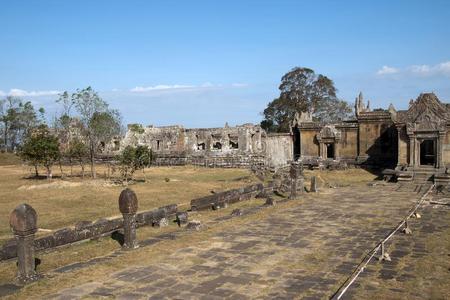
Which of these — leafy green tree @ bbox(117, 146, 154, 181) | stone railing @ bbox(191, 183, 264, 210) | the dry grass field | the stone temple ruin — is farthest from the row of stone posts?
the stone temple ruin

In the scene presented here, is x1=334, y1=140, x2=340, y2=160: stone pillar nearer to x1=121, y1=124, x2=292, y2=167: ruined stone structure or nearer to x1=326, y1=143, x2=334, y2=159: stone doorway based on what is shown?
x1=326, y1=143, x2=334, y2=159: stone doorway

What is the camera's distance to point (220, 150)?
3975 centimetres

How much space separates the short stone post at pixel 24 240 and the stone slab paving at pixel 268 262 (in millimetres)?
907

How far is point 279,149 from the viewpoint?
37.8 metres

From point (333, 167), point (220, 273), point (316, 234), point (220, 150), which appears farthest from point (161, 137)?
point (220, 273)

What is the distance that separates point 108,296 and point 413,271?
208 inches

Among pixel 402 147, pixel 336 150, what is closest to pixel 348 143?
pixel 336 150

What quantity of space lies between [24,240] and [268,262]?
442 centimetres

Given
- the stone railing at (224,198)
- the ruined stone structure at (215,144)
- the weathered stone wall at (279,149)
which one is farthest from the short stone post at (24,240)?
the weathered stone wall at (279,149)

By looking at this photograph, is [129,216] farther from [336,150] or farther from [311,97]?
[311,97]

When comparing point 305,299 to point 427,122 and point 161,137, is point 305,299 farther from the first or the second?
point 161,137

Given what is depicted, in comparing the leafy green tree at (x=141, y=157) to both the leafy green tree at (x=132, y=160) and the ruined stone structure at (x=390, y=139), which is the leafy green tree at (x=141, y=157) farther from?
the ruined stone structure at (x=390, y=139)

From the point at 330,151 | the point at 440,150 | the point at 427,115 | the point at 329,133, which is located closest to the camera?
the point at 440,150

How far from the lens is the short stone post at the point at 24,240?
702cm
